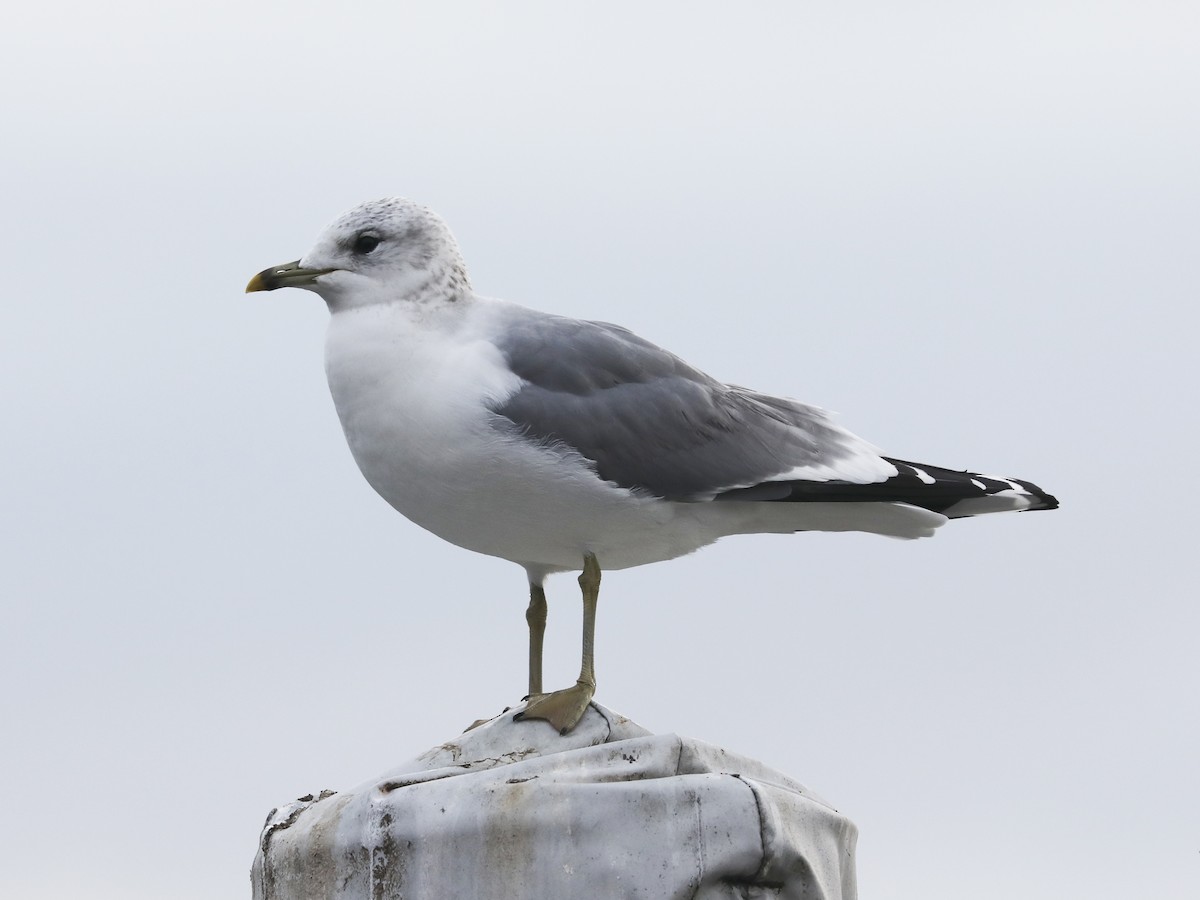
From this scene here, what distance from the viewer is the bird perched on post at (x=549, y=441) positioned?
5.16 meters

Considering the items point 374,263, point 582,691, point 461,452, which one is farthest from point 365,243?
point 582,691

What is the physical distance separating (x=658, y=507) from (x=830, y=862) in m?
1.44

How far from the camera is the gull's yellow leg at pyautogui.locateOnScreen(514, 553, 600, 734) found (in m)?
5.00

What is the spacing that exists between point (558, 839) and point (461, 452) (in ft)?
5.15

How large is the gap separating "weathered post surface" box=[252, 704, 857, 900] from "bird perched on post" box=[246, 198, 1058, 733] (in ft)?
3.05

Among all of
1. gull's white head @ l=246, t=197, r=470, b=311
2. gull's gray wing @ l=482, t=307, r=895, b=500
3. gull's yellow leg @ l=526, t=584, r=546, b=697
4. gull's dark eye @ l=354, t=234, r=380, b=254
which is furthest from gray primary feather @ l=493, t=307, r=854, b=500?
gull's yellow leg @ l=526, t=584, r=546, b=697

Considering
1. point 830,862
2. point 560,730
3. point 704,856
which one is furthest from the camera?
point 560,730

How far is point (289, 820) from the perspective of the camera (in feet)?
15.0

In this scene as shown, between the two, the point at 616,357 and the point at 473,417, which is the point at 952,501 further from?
the point at 473,417

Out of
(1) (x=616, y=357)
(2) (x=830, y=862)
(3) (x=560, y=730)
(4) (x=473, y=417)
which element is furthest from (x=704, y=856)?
(1) (x=616, y=357)

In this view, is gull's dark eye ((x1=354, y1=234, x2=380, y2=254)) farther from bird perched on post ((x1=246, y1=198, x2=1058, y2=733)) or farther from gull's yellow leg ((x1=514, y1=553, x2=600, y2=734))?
gull's yellow leg ((x1=514, y1=553, x2=600, y2=734))

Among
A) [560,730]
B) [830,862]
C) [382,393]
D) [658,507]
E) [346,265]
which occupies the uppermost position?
[346,265]

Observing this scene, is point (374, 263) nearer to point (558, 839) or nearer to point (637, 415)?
point (637, 415)

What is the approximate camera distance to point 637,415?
5.46 metres
